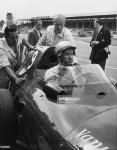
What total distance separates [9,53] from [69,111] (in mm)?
2552

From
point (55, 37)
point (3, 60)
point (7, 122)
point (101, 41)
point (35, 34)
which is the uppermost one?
point (55, 37)

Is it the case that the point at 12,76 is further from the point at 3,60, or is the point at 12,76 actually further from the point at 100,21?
the point at 100,21

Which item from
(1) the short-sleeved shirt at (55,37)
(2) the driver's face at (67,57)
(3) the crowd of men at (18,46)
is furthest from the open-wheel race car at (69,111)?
(1) the short-sleeved shirt at (55,37)

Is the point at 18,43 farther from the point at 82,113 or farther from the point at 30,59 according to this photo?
the point at 82,113

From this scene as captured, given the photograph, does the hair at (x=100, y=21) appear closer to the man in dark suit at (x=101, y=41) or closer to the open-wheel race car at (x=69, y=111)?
the man in dark suit at (x=101, y=41)

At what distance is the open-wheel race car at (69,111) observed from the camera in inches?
109

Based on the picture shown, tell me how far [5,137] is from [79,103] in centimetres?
145

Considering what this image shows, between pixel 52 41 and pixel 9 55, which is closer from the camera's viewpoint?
pixel 9 55

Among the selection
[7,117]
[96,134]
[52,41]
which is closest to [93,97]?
[96,134]

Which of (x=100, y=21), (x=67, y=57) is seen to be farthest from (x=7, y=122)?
(x=100, y=21)

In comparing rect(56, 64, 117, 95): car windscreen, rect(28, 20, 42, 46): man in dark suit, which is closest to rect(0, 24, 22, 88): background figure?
rect(56, 64, 117, 95): car windscreen

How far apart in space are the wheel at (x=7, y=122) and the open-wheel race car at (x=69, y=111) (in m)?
0.06

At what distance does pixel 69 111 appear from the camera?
328 cm

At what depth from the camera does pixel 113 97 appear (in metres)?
3.48
